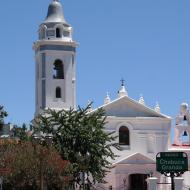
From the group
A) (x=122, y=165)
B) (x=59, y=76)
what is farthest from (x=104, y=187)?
(x=59, y=76)

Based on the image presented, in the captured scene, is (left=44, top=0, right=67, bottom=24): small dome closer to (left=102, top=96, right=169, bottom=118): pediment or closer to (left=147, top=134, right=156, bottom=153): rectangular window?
(left=102, top=96, right=169, bottom=118): pediment

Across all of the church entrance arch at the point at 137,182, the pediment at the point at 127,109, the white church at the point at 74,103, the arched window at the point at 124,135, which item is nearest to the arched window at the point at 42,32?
the white church at the point at 74,103

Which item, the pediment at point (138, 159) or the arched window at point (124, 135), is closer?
the pediment at point (138, 159)

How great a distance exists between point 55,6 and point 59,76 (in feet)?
22.4

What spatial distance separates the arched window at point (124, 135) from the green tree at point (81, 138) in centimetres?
899

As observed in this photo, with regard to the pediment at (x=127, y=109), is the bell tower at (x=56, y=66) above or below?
above

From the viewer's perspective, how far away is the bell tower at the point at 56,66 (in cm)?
7406

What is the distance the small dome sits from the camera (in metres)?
75.6

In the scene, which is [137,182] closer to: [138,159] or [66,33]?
[138,159]

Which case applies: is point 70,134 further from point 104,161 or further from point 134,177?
point 134,177

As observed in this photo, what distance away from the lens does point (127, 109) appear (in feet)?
245

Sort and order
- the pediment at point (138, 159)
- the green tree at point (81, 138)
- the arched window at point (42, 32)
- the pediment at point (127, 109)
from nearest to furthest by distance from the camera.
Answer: the green tree at point (81, 138)
the pediment at point (138, 159)
the pediment at point (127, 109)
the arched window at point (42, 32)

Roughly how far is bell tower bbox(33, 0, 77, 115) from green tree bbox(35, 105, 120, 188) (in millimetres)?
9205

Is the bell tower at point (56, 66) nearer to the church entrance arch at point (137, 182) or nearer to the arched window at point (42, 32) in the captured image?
the arched window at point (42, 32)
